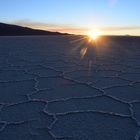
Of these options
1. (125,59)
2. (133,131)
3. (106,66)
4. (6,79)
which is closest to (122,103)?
(133,131)

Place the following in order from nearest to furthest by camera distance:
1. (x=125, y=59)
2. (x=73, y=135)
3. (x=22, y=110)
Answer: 1. (x=73, y=135)
2. (x=22, y=110)
3. (x=125, y=59)

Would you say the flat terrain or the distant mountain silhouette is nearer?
the flat terrain

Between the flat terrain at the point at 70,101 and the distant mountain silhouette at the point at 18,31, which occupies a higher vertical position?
the flat terrain at the point at 70,101

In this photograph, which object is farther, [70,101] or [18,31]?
[18,31]

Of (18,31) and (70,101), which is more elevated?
(70,101)

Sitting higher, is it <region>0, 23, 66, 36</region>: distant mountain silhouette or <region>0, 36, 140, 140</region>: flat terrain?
<region>0, 36, 140, 140</region>: flat terrain

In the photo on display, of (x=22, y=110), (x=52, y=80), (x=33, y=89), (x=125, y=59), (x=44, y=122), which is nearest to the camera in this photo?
(x=44, y=122)

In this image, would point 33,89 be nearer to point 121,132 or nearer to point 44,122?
point 44,122

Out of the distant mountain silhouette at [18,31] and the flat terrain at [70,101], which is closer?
the flat terrain at [70,101]
